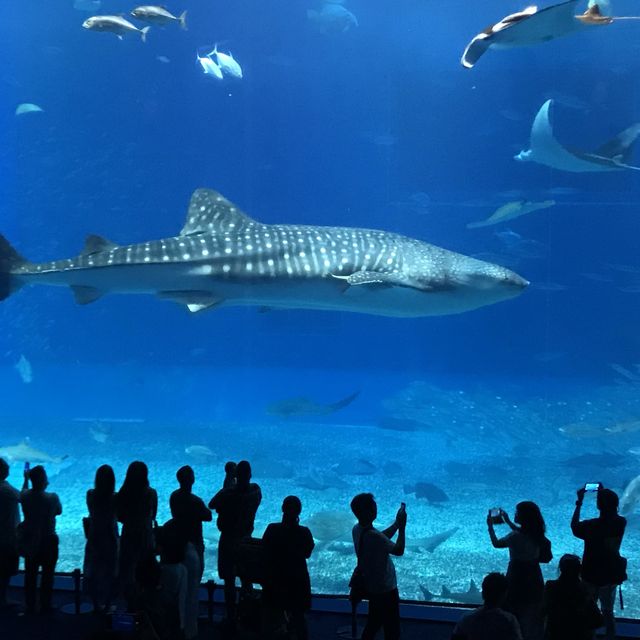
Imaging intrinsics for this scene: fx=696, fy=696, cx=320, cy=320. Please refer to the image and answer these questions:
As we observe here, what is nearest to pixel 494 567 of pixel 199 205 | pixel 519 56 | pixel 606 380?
pixel 199 205

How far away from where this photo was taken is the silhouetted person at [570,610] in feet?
8.43

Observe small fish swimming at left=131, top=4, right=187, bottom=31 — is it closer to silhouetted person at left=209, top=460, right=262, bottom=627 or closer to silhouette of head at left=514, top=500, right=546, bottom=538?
silhouetted person at left=209, top=460, right=262, bottom=627

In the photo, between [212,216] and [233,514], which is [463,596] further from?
[212,216]

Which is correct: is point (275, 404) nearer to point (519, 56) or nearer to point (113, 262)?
point (113, 262)

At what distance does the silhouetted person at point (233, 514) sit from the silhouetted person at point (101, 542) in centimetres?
59

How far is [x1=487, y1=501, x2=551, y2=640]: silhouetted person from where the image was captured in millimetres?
3176

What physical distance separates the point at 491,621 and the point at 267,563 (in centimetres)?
109

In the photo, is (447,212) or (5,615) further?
(447,212)

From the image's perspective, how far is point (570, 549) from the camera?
7.16 metres

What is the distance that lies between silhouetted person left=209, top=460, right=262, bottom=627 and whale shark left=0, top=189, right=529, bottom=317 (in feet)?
6.65

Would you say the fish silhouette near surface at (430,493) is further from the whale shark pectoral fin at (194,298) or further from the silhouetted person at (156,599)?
the silhouetted person at (156,599)

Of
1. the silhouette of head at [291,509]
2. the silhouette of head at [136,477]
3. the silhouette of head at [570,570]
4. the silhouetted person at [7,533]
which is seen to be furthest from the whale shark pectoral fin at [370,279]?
the silhouette of head at [570,570]

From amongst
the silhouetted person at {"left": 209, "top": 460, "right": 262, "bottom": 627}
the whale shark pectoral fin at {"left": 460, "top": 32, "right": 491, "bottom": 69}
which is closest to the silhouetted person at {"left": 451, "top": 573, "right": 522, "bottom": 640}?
the silhouetted person at {"left": 209, "top": 460, "right": 262, "bottom": 627}

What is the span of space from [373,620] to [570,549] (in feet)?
15.2
